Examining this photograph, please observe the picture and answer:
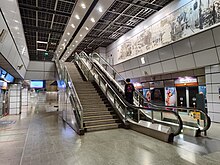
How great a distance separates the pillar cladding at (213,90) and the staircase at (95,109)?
4.70 meters

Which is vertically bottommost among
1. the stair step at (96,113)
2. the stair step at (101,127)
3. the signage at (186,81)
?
the stair step at (101,127)

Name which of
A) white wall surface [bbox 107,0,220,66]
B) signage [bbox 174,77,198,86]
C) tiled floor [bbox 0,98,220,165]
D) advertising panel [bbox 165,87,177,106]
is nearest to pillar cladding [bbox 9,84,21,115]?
tiled floor [bbox 0,98,220,165]

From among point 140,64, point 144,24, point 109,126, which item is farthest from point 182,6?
point 109,126

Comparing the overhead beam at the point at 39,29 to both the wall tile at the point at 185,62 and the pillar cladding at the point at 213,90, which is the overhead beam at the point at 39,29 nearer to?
the wall tile at the point at 185,62

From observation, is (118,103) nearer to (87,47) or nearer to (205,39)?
(205,39)

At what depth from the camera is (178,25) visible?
8.23m

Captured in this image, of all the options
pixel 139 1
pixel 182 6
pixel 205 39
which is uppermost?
pixel 139 1

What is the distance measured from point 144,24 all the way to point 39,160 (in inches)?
392

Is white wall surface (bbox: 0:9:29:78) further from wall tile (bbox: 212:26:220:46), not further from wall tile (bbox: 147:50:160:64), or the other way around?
wall tile (bbox: 212:26:220:46)

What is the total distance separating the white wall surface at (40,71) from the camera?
14.4 m

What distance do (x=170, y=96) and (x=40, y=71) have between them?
11429 mm

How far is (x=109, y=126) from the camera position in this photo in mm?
6453

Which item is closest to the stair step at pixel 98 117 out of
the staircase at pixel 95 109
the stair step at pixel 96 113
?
the staircase at pixel 95 109

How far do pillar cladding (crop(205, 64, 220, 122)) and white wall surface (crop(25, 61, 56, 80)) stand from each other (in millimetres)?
12695
